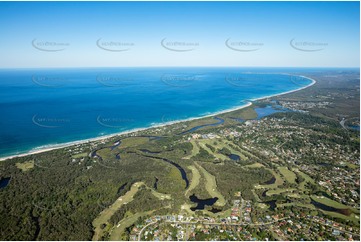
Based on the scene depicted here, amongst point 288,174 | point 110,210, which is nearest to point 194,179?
point 110,210

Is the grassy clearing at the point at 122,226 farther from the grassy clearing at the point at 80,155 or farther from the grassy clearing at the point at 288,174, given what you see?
the grassy clearing at the point at 288,174

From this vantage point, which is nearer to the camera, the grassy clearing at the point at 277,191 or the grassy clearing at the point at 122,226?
the grassy clearing at the point at 122,226

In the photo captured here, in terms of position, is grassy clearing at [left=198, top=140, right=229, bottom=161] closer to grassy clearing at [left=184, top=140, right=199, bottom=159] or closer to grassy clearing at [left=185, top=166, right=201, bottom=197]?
grassy clearing at [left=184, top=140, right=199, bottom=159]

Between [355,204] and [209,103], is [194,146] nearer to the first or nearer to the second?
[355,204]

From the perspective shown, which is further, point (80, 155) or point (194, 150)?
point (194, 150)

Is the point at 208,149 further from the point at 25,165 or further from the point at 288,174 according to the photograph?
the point at 25,165

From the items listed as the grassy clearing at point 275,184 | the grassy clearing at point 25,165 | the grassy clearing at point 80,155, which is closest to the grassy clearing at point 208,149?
the grassy clearing at point 275,184
